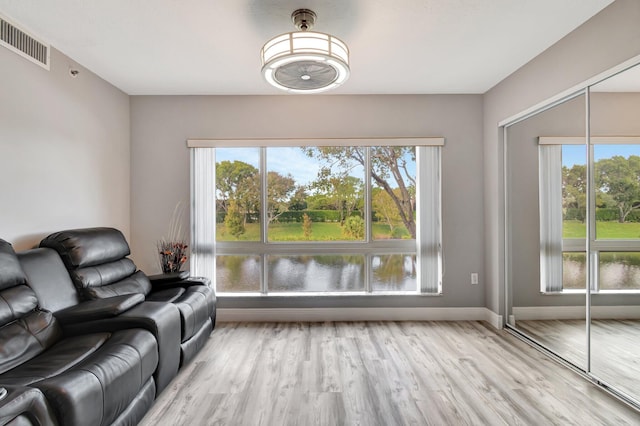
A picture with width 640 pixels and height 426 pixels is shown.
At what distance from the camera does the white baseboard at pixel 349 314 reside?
154 inches

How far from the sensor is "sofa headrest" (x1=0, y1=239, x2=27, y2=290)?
195 centimetres

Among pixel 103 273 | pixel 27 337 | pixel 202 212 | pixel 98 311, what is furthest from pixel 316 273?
pixel 27 337

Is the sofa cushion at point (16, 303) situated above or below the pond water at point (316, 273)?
above

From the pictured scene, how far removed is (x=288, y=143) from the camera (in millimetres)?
3912


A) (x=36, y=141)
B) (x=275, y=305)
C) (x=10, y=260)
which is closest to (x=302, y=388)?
(x=275, y=305)

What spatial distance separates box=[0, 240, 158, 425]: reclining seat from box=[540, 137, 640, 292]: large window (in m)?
3.21

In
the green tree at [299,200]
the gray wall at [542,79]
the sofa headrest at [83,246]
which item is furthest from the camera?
the green tree at [299,200]

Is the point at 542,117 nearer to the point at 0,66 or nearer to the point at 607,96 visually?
the point at 607,96


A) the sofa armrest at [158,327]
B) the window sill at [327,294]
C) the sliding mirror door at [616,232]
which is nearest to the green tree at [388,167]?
the window sill at [327,294]

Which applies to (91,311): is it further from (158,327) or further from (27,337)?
(158,327)

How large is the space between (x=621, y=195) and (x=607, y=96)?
717mm

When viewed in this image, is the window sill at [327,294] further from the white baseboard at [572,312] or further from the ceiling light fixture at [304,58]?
the ceiling light fixture at [304,58]

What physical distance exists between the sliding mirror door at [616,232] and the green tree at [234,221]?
3396 mm

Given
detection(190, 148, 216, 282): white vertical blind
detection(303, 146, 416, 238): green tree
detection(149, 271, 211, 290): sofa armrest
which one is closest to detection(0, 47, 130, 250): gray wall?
detection(190, 148, 216, 282): white vertical blind
